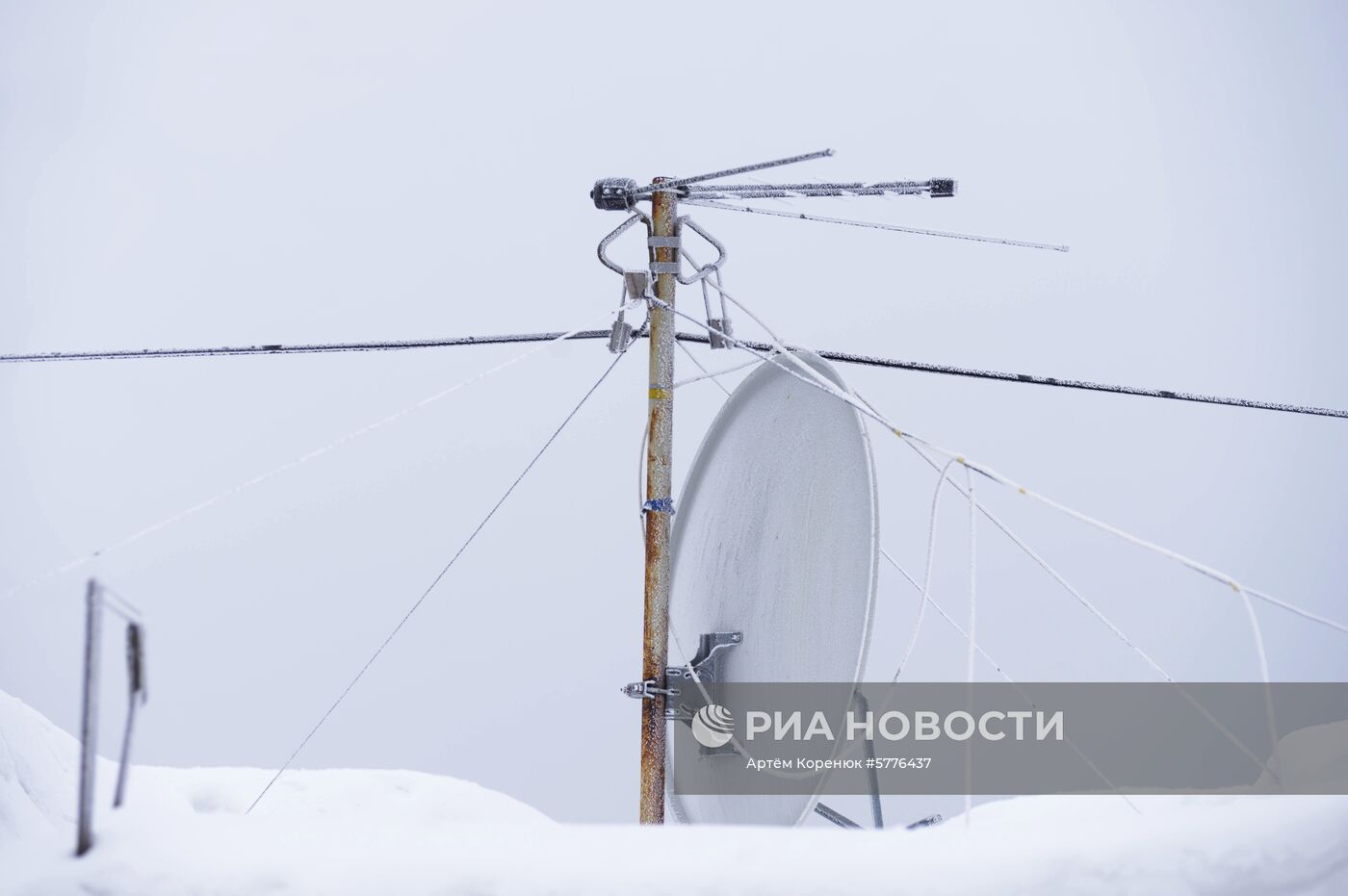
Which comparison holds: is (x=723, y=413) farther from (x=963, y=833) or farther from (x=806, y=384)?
(x=963, y=833)

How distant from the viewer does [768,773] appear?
3883 mm

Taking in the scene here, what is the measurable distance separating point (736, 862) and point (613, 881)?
0.76 feet

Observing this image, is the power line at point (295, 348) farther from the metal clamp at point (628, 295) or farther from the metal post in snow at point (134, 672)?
the metal post in snow at point (134, 672)

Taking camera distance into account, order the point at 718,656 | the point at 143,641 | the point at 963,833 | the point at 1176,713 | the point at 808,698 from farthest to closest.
A: the point at 1176,713, the point at 718,656, the point at 808,698, the point at 963,833, the point at 143,641

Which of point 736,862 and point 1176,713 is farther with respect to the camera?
point 1176,713

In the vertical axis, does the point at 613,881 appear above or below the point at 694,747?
above

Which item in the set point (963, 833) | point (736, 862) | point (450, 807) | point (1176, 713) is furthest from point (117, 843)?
point (1176, 713)

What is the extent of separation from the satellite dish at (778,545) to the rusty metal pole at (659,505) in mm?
108

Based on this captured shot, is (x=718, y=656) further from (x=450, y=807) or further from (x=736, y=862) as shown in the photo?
(x=450, y=807)

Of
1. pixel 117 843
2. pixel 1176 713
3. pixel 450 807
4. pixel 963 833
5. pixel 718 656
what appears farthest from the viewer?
pixel 450 807

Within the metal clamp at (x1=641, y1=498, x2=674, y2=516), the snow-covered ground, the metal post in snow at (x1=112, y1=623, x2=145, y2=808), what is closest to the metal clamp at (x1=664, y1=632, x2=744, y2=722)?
the metal clamp at (x1=641, y1=498, x2=674, y2=516)

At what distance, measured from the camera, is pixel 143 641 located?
2.38m

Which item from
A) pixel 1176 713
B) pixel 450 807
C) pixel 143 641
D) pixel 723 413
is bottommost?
pixel 450 807

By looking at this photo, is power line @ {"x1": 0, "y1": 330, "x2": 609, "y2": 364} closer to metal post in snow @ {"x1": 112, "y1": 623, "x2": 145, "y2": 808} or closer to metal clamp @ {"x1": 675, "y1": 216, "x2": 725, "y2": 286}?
metal clamp @ {"x1": 675, "y1": 216, "x2": 725, "y2": 286}
